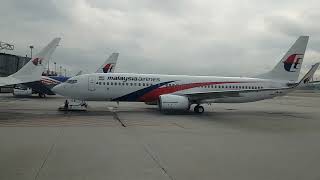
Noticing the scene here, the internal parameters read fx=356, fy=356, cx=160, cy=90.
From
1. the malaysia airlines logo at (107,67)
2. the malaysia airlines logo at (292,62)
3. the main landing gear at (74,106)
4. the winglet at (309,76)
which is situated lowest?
the main landing gear at (74,106)

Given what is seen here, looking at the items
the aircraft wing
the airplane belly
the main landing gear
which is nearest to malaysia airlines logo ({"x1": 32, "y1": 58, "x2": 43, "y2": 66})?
the aircraft wing

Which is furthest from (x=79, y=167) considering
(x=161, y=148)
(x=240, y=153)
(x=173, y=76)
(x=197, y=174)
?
(x=173, y=76)

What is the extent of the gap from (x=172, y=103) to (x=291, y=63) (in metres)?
11.8

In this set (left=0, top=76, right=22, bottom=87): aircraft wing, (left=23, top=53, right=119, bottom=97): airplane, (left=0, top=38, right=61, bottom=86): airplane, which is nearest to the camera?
(left=0, top=76, right=22, bottom=87): aircraft wing

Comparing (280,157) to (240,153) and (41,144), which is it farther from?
(41,144)

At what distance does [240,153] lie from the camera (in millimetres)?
10078

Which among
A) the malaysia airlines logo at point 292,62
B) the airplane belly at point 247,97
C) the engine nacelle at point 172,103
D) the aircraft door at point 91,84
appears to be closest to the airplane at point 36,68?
the aircraft door at point 91,84

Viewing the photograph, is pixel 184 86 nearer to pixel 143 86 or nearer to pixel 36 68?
pixel 143 86

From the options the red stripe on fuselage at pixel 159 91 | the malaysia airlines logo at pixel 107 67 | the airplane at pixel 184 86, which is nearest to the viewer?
the airplane at pixel 184 86

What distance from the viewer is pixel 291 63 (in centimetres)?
2956

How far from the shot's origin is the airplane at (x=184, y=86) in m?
25.1

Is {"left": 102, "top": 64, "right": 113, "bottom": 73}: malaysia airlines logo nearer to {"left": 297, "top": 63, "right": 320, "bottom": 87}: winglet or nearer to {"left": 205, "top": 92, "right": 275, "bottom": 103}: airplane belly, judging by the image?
{"left": 205, "top": 92, "right": 275, "bottom": 103}: airplane belly

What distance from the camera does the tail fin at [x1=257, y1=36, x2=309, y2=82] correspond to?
29547 mm

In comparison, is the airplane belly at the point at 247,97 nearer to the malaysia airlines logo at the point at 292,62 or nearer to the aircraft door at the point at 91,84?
the malaysia airlines logo at the point at 292,62
